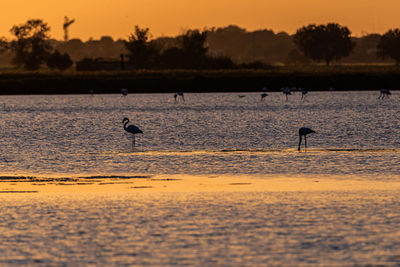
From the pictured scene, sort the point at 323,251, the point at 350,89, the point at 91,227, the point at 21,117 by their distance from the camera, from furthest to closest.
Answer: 1. the point at 350,89
2. the point at 21,117
3. the point at 91,227
4. the point at 323,251

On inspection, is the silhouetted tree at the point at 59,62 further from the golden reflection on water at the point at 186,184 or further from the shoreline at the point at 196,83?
the golden reflection on water at the point at 186,184

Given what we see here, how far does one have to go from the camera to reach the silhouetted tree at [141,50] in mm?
162875

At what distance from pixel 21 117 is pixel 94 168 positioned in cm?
3389

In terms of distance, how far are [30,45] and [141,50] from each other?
3850 centimetres

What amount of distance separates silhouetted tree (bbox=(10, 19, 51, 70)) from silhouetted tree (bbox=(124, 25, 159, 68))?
98.4ft

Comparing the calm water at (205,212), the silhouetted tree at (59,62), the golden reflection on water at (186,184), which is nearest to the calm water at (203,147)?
the calm water at (205,212)

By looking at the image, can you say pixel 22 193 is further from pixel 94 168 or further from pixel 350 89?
pixel 350 89

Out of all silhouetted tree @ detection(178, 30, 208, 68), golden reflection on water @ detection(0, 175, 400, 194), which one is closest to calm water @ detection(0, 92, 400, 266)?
golden reflection on water @ detection(0, 175, 400, 194)

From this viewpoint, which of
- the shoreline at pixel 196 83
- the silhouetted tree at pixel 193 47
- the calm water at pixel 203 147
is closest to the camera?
the calm water at pixel 203 147

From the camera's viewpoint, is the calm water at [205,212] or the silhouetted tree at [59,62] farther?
the silhouetted tree at [59,62]

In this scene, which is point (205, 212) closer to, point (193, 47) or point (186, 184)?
point (186, 184)

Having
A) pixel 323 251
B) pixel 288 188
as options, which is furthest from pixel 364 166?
pixel 323 251

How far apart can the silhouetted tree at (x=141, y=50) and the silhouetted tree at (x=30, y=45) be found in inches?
1181

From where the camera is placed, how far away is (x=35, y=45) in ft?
625
